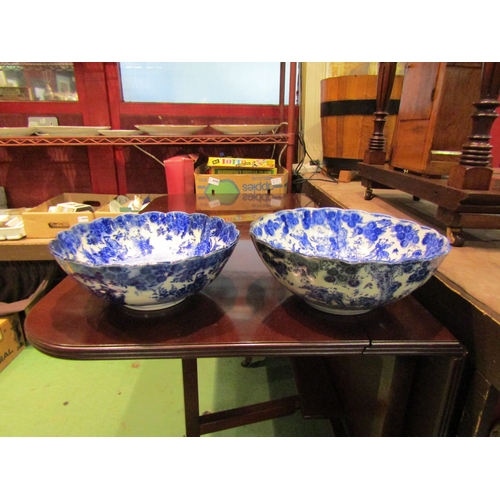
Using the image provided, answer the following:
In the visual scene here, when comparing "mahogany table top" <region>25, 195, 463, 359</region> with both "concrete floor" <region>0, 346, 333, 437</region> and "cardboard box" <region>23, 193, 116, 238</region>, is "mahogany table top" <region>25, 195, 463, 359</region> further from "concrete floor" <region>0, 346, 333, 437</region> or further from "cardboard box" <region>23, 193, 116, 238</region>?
"cardboard box" <region>23, 193, 116, 238</region>

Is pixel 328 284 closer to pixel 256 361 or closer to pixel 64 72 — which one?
pixel 256 361

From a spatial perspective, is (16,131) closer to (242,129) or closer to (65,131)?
(65,131)

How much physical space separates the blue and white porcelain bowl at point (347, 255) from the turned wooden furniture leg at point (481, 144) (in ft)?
0.60

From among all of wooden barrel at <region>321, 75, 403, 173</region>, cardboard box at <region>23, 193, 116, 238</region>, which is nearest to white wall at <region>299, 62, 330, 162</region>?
wooden barrel at <region>321, 75, 403, 173</region>

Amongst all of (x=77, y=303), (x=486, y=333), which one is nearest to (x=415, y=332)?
(x=486, y=333)

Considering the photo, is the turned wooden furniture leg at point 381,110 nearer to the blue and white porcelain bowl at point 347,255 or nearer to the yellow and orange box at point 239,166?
the yellow and orange box at point 239,166

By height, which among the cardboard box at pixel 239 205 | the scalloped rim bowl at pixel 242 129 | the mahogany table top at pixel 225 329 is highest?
the scalloped rim bowl at pixel 242 129

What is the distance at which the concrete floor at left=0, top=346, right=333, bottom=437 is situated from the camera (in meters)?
1.07

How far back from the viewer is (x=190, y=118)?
1.91 metres

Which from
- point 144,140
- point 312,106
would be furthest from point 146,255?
point 312,106

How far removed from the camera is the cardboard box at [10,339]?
55.1 inches

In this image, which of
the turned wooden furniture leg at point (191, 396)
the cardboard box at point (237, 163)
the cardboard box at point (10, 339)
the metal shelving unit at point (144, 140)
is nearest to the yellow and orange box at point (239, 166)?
the cardboard box at point (237, 163)

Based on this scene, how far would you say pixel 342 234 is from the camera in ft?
2.30

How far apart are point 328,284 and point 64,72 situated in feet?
6.62
